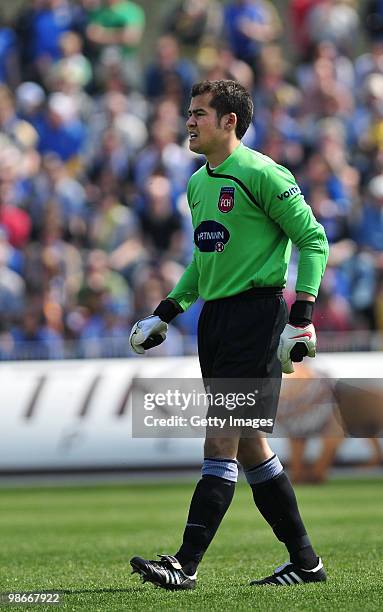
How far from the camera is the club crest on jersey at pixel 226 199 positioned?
6.22 meters

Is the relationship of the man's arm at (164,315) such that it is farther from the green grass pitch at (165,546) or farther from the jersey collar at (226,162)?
the green grass pitch at (165,546)

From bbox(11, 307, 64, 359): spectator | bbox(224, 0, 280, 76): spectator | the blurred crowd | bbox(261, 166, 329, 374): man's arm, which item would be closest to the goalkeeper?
bbox(261, 166, 329, 374): man's arm

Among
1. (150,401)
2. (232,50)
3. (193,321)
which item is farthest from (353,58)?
(150,401)

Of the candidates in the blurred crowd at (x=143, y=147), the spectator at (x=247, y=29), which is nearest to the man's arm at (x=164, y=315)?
the blurred crowd at (x=143, y=147)

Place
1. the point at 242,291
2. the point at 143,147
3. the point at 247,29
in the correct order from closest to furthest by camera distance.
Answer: the point at 242,291, the point at 143,147, the point at 247,29

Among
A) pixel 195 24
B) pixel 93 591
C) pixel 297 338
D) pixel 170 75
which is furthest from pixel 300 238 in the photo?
pixel 195 24

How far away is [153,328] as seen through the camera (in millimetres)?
6629

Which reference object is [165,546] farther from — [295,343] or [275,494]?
[295,343]

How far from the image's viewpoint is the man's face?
6.30 meters

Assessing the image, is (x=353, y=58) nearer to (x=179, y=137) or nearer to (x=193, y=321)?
(x=179, y=137)

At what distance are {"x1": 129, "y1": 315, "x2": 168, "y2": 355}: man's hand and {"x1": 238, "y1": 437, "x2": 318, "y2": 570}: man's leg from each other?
0.73 meters

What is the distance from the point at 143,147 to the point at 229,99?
11.2 metres

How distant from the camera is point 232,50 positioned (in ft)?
60.3

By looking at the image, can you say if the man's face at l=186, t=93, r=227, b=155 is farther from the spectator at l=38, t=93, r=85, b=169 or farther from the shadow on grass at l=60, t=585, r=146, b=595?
the spectator at l=38, t=93, r=85, b=169
